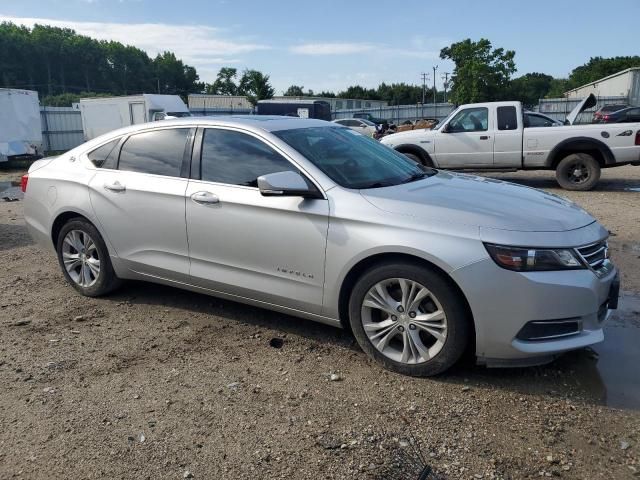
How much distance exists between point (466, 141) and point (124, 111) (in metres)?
16.1

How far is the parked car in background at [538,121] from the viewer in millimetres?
11625

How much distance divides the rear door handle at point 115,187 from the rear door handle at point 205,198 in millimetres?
776

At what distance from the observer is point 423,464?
2686 mm

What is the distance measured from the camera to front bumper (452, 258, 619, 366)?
124 inches

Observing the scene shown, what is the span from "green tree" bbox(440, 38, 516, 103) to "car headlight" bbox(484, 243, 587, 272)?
5594 cm

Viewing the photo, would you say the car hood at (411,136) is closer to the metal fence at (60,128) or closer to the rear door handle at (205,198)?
the rear door handle at (205,198)

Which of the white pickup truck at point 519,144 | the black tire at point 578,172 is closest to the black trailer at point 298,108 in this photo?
the white pickup truck at point 519,144

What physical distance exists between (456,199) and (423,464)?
1.71 meters

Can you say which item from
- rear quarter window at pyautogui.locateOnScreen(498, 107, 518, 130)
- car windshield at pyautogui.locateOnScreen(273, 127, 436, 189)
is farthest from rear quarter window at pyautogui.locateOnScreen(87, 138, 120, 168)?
rear quarter window at pyautogui.locateOnScreen(498, 107, 518, 130)

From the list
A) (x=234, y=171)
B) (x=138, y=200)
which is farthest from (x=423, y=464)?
(x=138, y=200)

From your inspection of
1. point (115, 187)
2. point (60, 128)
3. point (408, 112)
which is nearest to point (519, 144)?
point (115, 187)

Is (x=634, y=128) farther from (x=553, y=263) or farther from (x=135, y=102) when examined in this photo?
(x=135, y=102)

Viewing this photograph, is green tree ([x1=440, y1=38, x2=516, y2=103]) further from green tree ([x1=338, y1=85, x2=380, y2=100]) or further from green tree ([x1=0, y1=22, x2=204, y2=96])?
green tree ([x1=0, y1=22, x2=204, y2=96])

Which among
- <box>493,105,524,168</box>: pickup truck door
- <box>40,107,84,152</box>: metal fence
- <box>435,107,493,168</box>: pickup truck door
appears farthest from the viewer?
<box>40,107,84,152</box>: metal fence
